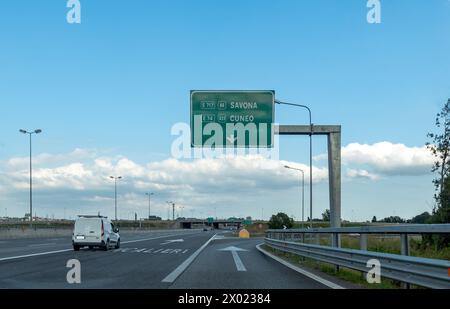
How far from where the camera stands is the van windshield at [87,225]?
3278cm

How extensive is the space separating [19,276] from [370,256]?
905cm

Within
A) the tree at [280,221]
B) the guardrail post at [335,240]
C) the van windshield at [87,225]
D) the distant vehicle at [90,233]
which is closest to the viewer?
the guardrail post at [335,240]

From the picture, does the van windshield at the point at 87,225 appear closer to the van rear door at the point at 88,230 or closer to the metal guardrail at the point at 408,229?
the van rear door at the point at 88,230

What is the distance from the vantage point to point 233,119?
89.1ft

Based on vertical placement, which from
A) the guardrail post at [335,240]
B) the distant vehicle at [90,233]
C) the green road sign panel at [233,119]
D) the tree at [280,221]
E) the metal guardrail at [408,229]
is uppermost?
the green road sign panel at [233,119]

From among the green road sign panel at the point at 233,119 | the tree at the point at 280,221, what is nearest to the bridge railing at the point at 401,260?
the green road sign panel at the point at 233,119

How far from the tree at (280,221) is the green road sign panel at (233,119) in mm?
67569

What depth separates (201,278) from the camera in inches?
608

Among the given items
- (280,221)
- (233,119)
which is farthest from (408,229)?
(280,221)

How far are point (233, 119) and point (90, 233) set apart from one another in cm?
1130

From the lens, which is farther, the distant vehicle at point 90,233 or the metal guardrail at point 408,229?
the distant vehicle at point 90,233

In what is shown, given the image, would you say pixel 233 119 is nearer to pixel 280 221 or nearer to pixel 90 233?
pixel 90 233

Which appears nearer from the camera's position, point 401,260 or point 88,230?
point 401,260
